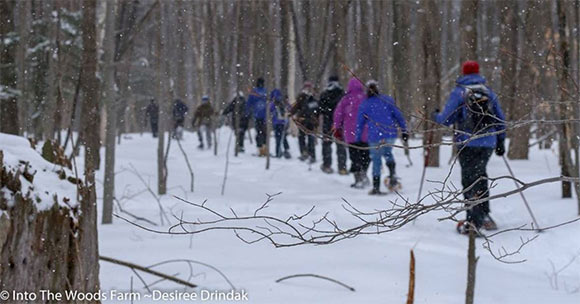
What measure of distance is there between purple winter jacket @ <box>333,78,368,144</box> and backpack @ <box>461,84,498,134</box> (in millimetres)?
3383

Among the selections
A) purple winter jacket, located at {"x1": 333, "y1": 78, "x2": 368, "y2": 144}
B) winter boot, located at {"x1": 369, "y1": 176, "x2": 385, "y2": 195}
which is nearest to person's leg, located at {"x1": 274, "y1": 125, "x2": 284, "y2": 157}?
purple winter jacket, located at {"x1": 333, "y1": 78, "x2": 368, "y2": 144}

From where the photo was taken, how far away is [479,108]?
426 centimetres

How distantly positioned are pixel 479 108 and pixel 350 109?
19.2 feet

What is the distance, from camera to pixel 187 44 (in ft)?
129

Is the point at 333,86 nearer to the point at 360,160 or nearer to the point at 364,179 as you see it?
the point at 360,160

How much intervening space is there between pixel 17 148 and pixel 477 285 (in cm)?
324

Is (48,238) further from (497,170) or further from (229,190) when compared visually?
(497,170)

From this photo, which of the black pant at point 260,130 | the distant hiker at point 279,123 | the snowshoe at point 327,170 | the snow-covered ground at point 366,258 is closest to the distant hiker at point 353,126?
the snow-covered ground at point 366,258

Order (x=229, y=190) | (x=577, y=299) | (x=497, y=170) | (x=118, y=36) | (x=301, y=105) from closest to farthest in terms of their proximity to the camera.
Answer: (x=577, y=299), (x=229, y=190), (x=497, y=170), (x=301, y=105), (x=118, y=36)

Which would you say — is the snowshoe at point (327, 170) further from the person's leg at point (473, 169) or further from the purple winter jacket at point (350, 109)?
the person's leg at point (473, 169)

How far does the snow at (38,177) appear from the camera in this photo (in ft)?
9.98

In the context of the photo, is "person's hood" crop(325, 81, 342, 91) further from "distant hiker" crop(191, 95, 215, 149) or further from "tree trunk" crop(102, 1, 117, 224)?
"distant hiker" crop(191, 95, 215, 149)

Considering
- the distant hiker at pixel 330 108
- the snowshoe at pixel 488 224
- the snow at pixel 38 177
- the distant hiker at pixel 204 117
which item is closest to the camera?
the snow at pixel 38 177

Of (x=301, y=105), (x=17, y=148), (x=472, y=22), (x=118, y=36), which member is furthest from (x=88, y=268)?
(x=118, y=36)
